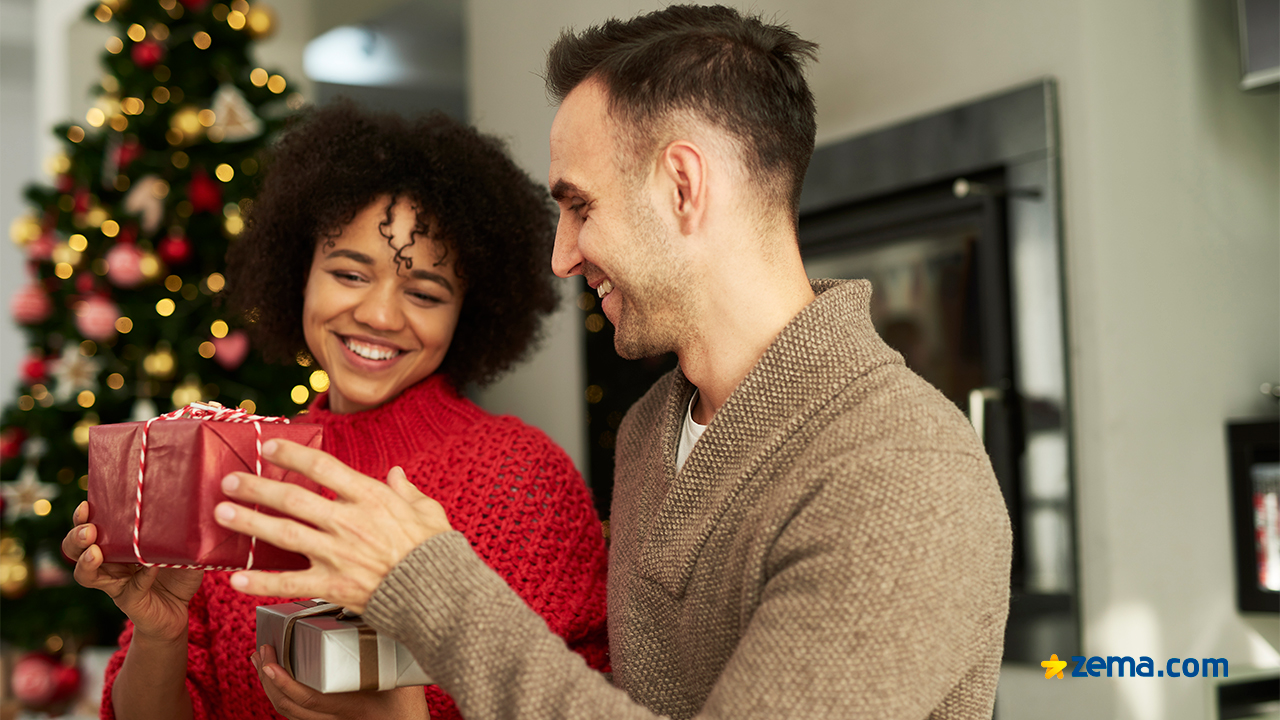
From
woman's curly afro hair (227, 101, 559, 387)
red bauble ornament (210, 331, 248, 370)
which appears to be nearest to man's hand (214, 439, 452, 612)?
→ woman's curly afro hair (227, 101, 559, 387)

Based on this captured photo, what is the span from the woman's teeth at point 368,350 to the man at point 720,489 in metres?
0.38

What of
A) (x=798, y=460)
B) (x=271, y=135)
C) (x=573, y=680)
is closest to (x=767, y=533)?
(x=798, y=460)

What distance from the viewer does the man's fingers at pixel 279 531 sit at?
83 cm

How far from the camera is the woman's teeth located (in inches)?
56.6

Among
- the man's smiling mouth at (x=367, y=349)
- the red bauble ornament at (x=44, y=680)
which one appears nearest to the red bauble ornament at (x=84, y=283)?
the red bauble ornament at (x=44, y=680)

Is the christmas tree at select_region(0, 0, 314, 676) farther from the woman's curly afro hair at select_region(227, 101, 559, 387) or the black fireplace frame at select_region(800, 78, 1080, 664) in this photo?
the black fireplace frame at select_region(800, 78, 1080, 664)

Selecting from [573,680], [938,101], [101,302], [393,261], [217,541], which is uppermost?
[938,101]

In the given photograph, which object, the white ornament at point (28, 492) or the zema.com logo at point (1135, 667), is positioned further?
the white ornament at point (28, 492)

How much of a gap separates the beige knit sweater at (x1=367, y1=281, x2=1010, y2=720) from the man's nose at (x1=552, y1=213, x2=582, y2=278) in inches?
9.1

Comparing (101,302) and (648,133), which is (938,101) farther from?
(101,302)

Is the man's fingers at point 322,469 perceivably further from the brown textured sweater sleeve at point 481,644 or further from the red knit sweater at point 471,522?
the red knit sweater at point 471,522

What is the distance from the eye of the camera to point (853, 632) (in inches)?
31.4

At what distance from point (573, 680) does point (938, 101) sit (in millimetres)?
2274

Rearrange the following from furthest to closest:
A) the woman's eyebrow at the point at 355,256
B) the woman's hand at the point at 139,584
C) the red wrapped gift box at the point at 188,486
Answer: the woman's eyebrow at the point at 355,256 < the woman's hand at the point at 139,584 < the red wrapped gift box at the point at 188,486
